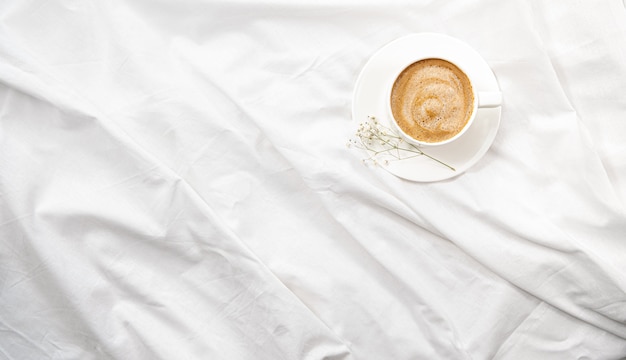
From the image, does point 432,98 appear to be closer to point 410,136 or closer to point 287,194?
point 410,136

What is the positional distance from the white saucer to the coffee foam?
0.04 meters

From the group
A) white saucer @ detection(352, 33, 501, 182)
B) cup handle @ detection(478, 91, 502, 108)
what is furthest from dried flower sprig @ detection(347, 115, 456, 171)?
cup handle @ detection(478, 91, 502, 108)

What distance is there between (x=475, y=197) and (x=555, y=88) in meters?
0.29

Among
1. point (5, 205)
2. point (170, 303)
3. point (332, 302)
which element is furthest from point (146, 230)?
point (332, 302)

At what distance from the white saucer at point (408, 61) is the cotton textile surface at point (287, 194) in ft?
0.13

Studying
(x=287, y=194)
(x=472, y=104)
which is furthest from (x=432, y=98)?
(x=287, y=194)

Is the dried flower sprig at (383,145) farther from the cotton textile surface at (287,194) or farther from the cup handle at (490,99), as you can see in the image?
the cup handle at (490,99)

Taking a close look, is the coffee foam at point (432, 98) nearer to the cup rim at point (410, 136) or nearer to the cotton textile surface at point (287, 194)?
the cup rim at point (410, 136)

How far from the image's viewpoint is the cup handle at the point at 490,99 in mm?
944

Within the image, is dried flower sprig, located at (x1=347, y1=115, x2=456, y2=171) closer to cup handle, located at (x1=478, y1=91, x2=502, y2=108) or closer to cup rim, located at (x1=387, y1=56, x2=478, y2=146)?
cup rim, located at (x1=387, y1=56, x2=478, y2=146)

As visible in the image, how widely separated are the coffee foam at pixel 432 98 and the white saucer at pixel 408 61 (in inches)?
1.7

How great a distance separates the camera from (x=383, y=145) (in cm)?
103

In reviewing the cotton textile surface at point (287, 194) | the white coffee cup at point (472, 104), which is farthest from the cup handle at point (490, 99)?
the cotton textile surface at point (287, 194)

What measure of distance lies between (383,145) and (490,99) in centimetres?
23
